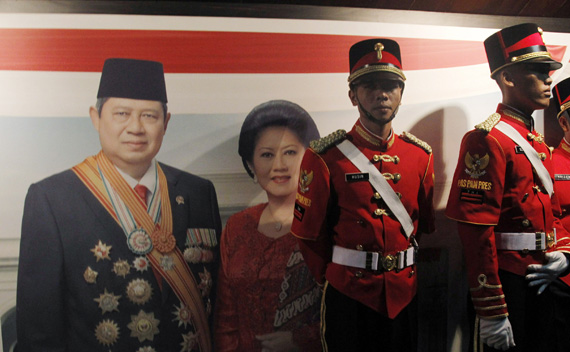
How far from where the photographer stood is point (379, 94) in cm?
179

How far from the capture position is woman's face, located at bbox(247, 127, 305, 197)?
2129mm

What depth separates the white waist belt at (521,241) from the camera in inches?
73.0

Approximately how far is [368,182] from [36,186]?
1539 millimetres

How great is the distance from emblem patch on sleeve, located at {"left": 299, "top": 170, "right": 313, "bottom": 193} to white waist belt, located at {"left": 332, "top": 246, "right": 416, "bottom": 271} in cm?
28

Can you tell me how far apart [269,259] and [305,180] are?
1.65ft

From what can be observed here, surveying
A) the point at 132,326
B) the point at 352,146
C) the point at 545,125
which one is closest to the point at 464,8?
the point at 545,125

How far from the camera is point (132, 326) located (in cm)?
198

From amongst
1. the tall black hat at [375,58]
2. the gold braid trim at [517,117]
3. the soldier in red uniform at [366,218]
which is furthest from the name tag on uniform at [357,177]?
the gold braid trim at [517,117]

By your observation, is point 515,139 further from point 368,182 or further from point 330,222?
point 330,222

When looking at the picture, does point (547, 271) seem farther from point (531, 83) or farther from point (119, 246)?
point (119, 246)

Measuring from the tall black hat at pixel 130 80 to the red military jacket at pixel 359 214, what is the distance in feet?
2.72

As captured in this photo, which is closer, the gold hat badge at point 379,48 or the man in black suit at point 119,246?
the gold hat badge at point 379,48

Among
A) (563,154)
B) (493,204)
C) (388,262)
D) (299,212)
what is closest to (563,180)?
(563,154)

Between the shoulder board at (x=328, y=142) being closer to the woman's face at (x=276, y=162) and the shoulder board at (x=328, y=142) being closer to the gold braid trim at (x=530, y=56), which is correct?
the woman's face at (x=276, y=162)
